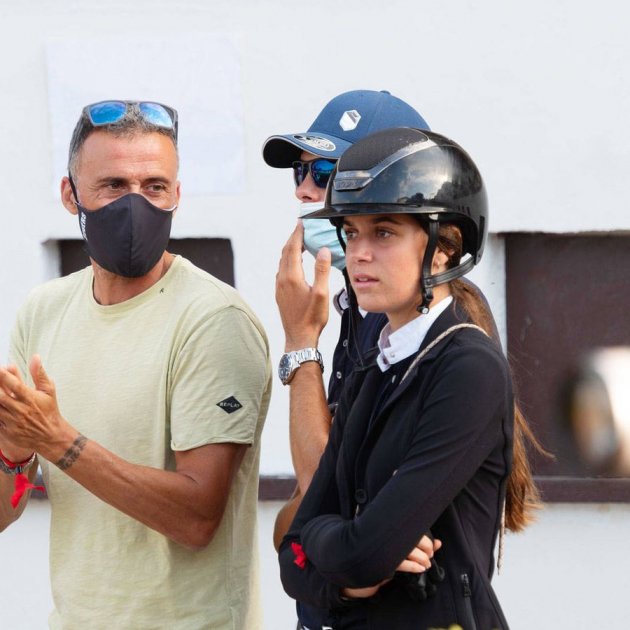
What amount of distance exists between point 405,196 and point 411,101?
2617 mm

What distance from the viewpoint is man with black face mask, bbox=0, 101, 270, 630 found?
2898mm

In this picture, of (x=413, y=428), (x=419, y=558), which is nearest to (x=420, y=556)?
(x=419, y=558)

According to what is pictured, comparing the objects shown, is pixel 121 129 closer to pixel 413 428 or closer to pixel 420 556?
pixel 413 428

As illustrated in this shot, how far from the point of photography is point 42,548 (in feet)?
18.5

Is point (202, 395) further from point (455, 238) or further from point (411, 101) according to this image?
point (411, 101)

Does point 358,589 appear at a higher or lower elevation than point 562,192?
lower

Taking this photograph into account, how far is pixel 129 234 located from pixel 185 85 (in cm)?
227

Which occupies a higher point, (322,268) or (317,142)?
(317,142)

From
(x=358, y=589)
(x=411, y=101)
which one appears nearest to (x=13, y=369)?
(x=358, y=589)

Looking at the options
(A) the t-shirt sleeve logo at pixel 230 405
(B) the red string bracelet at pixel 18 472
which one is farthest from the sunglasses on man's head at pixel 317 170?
(B) the red string bracelet at pixel 18 472

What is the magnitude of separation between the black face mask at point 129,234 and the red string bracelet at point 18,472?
1.72 feet

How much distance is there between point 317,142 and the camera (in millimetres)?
3256

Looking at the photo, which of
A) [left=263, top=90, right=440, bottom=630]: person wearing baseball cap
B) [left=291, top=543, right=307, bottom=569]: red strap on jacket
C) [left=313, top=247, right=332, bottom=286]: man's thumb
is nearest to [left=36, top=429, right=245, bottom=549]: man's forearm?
[left=263, top=90, right=440, bottom=630]: person wearing baseball cap

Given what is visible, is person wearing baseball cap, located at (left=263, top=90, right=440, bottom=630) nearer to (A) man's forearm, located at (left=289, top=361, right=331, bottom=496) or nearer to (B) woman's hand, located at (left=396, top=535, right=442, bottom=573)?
(A) man's forearm, located at (left=289, top=361, right=331, bottom=496)
